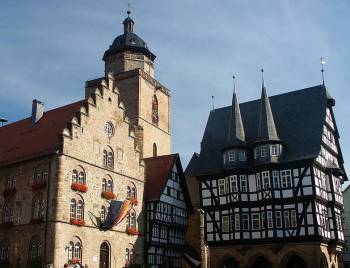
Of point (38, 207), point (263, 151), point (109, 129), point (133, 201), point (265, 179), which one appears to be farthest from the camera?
point (263, 151)

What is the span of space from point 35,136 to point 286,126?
21726mm

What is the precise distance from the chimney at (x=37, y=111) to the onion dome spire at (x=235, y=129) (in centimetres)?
1625

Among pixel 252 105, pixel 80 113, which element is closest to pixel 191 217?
pixel 252 105

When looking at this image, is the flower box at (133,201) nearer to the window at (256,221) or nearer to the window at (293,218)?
the window at (256,221)

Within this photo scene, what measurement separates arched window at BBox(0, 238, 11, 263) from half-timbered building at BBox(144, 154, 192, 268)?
10734 millimetres

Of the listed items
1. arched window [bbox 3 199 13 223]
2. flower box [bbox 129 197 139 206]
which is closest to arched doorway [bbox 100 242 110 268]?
flower box [bbox 129 197 139 206]

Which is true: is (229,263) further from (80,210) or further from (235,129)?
(80,210)

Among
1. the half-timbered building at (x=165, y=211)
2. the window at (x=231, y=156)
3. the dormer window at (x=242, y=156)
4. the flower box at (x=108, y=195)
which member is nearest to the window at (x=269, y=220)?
the dormer window at (x=242, y=156)

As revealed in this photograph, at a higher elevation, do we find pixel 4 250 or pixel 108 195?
pixel 108 195

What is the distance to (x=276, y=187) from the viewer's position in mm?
42000

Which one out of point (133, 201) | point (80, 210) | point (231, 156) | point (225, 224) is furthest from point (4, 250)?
point (231, 156)

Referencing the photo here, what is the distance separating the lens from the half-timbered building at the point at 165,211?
41.8m

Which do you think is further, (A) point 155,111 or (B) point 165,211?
(A) point 155,111

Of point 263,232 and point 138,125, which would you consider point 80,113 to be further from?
point 263,232
